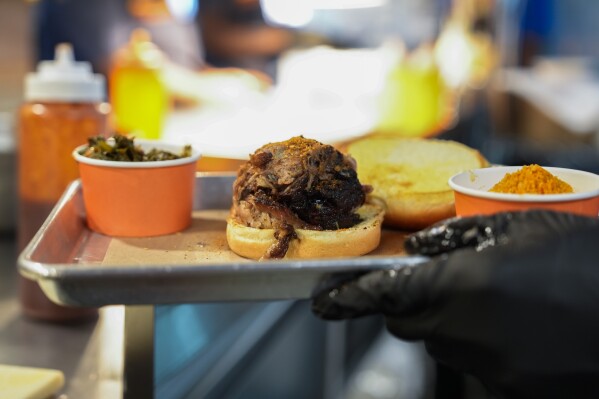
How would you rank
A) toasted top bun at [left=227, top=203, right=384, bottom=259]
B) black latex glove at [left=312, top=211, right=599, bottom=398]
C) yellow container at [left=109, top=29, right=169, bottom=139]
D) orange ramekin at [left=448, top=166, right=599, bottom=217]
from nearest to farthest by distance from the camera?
black latex glove at [left=312, top=211, right=599, bottom=398] → orange ramekin at [left=448, top=166, right=599, bottom=217] → toasted top bun at [left=227, top=203, right=384, bottom=259] → yellow container at [left=109, top=29, right=169, bottom=139]

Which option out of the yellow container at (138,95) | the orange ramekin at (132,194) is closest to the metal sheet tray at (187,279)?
the orange ramekin at (132,194)

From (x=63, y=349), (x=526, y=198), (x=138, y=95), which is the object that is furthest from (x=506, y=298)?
(x=138, y=95)

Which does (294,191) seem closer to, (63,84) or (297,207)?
(297,207)

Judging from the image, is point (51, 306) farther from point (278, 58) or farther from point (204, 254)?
point (278, 58)

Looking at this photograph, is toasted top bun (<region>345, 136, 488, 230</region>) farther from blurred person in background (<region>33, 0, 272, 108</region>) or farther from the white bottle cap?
blurred person in background (<region>33, 0, 272, 108</region>)

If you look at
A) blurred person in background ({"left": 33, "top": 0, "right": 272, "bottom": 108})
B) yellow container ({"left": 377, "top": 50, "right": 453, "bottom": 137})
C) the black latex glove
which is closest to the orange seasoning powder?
the black latex glove

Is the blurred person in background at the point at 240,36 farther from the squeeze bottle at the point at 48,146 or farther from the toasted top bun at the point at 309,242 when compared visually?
the toasted top bun at the point at 309,242
